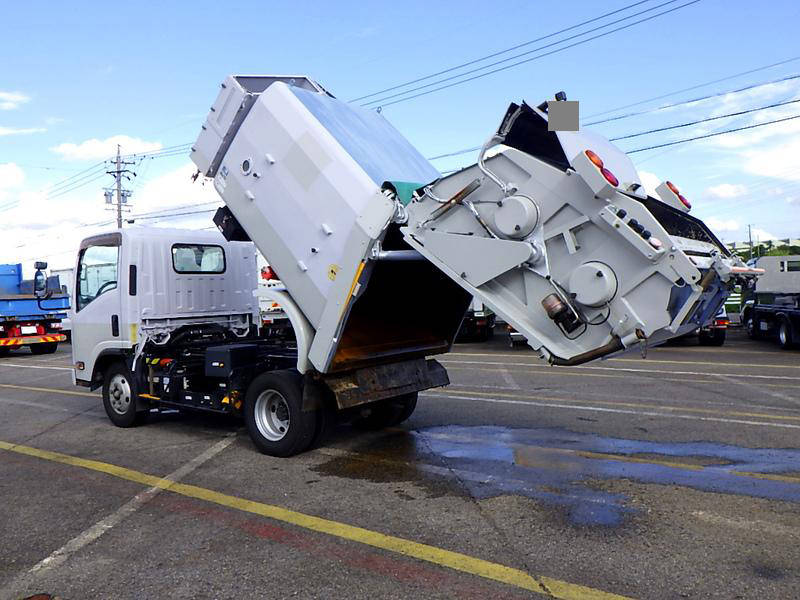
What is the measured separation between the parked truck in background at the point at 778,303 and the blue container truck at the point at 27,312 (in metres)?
20.2

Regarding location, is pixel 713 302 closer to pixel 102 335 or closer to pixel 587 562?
pixel 587 562

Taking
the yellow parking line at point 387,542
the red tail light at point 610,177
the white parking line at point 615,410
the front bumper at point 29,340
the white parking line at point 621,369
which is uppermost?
the red tail light at point 610,177

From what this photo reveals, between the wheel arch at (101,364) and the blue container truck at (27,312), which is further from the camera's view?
the blue container truck at (27,312)

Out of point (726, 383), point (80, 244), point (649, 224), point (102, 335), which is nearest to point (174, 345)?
point (102, 335)

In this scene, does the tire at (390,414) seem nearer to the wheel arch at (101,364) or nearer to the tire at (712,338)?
the wheel arch at (101,364)

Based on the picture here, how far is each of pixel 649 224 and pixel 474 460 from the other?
116 inches

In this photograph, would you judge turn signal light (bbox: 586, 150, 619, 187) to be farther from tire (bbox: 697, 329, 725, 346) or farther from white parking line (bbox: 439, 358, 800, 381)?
tire (bbox: 697, 329, 725, 346)

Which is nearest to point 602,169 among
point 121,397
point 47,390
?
point 121,397

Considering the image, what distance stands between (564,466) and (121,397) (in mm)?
5650

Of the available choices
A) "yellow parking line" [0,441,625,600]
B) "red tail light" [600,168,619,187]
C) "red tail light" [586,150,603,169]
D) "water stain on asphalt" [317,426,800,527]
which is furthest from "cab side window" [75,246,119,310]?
"red tail light" [600,168,619,187]

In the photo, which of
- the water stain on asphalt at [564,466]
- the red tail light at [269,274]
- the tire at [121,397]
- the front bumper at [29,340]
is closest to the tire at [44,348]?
the front bumper at [29,340]

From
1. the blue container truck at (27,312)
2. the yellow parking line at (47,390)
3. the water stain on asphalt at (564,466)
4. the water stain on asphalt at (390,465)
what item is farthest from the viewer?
the blue container truck at (27,312)

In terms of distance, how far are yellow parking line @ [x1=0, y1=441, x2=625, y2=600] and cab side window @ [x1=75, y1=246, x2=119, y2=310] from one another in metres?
2.75

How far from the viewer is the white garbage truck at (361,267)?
530cm
